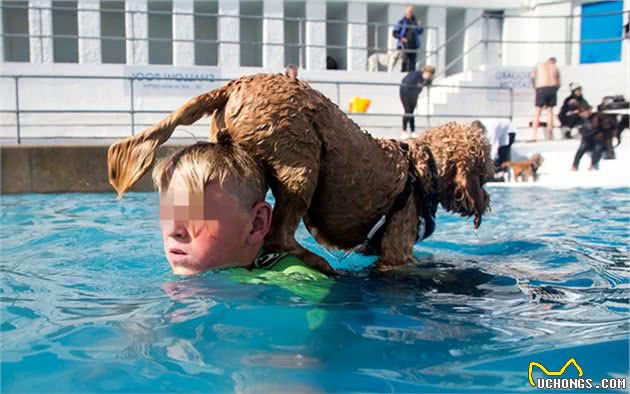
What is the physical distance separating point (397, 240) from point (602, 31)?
877 inches

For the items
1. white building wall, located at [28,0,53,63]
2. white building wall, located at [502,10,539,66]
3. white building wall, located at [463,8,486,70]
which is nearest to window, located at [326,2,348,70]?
white building wall, located at [463,8,486,70]

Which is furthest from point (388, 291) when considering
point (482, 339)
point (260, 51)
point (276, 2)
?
point (260, 51)

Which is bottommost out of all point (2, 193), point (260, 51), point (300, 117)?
point (2, 193)

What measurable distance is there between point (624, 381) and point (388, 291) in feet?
4.29

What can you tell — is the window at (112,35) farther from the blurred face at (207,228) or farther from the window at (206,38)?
the blurred face at (207,228)

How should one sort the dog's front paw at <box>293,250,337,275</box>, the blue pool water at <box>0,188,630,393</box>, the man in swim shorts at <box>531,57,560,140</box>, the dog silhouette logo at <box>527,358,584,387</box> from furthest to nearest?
the man in swim shorts at <box>531,57,560,140</box> < the dog's front paw at <box>293,250,337,275</box> < the dog silhouette logo at <box>527,358,584,387</box> < the blue pool water at <box>0,188,630,393</box>

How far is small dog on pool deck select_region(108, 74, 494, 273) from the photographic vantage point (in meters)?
2.75

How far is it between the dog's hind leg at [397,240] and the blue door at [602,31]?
69.7 ft

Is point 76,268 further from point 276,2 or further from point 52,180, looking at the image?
point 276,2

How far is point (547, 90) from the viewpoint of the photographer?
17.0m

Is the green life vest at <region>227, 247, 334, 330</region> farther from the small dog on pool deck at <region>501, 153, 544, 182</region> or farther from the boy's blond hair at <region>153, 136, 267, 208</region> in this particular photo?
the small dog on pool deck at <region>501, 153, 544, 182</region>

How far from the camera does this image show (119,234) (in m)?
5.39

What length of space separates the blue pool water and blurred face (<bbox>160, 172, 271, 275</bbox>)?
89 millimetres

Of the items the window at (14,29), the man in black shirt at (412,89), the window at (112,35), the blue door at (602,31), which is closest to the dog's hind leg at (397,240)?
the man in black shirt at (412,89)
